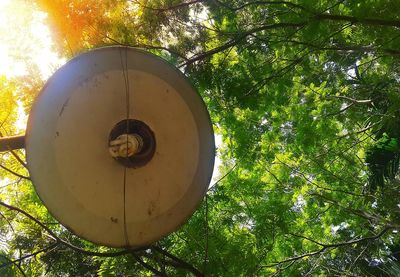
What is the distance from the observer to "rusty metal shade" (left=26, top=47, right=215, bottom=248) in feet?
7.09

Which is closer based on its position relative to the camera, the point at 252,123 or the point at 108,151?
the point at 108,151

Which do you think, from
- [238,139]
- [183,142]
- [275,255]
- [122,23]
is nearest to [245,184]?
[238,139]

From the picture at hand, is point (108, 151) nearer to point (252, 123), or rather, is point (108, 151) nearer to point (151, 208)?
point (151, 208)

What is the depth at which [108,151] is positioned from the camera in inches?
87.9

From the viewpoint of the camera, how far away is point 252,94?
527 cm

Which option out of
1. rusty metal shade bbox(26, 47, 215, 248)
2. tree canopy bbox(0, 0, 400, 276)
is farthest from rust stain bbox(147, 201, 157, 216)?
tree canopy bbox(0, 0, 400, 276)

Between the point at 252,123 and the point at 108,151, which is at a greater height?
the point at 252,123

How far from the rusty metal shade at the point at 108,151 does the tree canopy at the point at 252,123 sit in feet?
3.63

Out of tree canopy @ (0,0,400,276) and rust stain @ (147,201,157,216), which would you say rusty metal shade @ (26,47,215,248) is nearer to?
rust stain @ (147,201,157,216)

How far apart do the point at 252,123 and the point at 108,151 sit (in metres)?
5.48

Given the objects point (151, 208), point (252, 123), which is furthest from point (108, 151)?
point (252, 123)

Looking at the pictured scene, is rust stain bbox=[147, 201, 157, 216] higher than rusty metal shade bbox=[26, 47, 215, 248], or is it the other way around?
rusty metal shade bbox=[26, 47, 215, 248]

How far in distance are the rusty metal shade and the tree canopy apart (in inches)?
43.6

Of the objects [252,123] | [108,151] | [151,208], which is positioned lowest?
[151,208]
